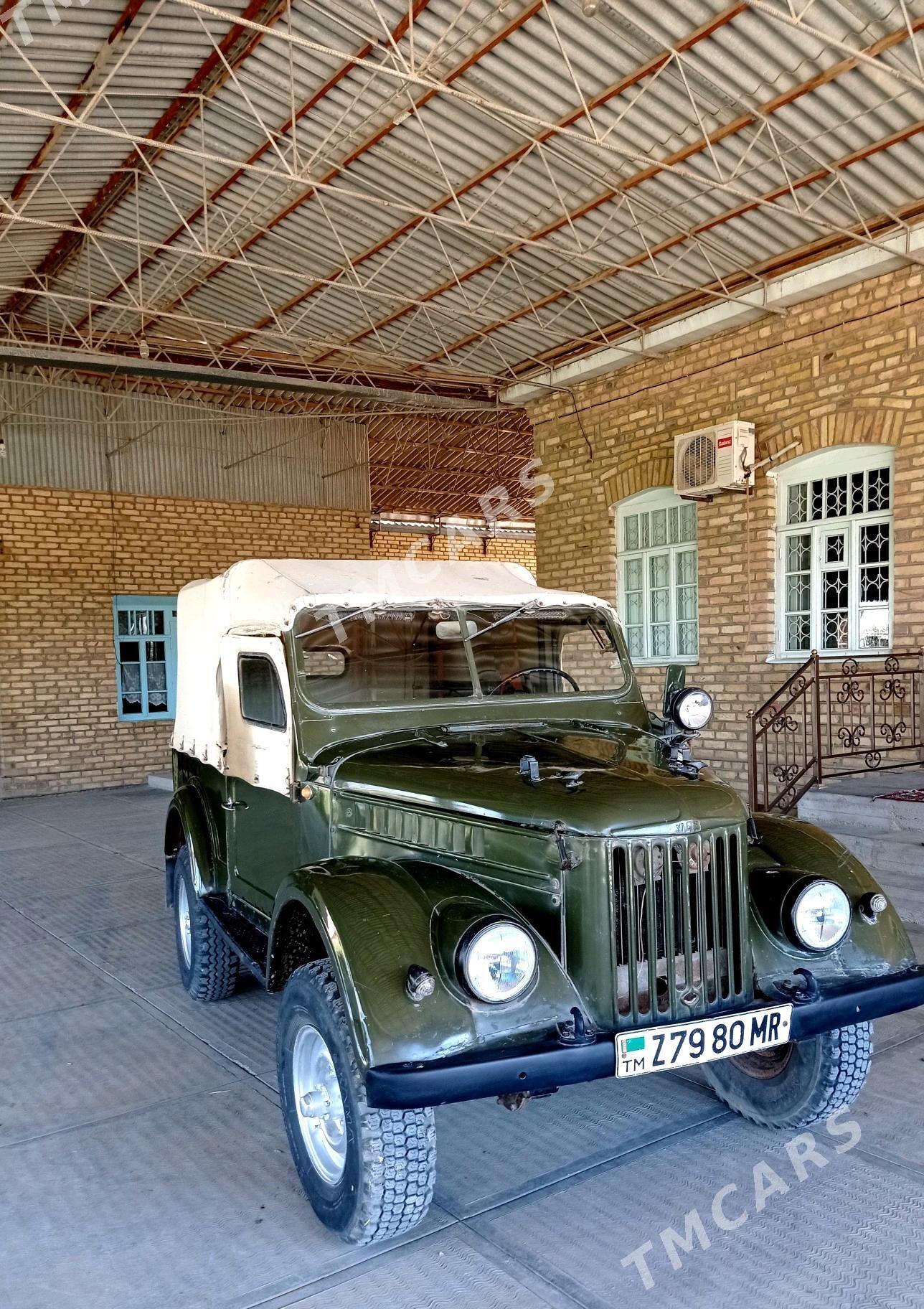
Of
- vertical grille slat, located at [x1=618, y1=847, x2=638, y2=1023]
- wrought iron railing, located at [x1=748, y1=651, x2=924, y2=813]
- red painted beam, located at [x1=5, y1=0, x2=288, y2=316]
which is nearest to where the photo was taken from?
vertical grille slat, located at [x1=618, y1=847, x2=638, y2=1023]

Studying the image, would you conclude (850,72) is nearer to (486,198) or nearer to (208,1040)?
(486,198)

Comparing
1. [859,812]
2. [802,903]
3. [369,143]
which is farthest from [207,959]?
[369,143]

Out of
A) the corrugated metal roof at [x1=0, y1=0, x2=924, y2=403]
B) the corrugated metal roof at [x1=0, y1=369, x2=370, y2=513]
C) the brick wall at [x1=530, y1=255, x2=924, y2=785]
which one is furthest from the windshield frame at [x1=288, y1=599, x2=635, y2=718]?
the corrugated metal roof at [x1=0, y1=369, x2=370, y2=513]

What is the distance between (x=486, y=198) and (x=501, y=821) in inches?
235

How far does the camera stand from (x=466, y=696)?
3.76 metres

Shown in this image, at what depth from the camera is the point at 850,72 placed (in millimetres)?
5684

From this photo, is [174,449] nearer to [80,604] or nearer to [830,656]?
[80,604]

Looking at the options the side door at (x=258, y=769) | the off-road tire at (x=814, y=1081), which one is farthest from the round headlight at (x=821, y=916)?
the side door at (x=258, y=769)

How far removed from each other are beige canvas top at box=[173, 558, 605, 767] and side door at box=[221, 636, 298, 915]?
0.07 m

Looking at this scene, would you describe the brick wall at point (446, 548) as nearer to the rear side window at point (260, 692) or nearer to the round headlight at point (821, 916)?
the rear side window at point (260, 692)

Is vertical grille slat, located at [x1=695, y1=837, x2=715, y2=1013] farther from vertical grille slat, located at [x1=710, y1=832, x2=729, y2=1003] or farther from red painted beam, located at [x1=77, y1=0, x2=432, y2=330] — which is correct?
red painted beam, located at [x1=77, y1=0, x2=432, y2=330]

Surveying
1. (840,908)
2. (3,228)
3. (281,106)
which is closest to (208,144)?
(281,106)

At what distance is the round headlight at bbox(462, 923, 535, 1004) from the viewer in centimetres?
237

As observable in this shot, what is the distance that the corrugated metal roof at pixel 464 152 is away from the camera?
5.66 meters
